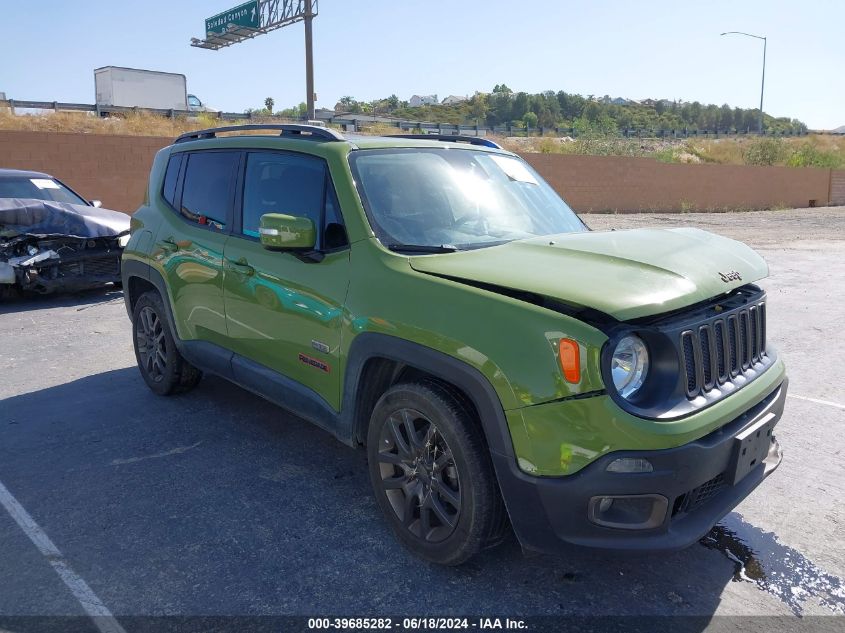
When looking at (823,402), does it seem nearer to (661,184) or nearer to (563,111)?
(661,184)

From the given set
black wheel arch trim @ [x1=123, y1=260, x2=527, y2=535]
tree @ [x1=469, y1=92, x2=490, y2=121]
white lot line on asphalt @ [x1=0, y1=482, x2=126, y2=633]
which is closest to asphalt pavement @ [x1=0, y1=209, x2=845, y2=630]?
white lot line on asphalt @ [x1=0, y1=482, x2=126, y2=633]

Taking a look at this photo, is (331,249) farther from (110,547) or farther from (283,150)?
(110,547)

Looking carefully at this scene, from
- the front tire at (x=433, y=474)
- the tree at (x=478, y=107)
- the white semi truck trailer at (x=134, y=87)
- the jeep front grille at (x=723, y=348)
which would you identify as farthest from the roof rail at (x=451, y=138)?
the tree at (x=478, y=107)

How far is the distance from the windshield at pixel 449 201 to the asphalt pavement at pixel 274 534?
1440mm

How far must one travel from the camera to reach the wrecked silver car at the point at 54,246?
8.47 meters

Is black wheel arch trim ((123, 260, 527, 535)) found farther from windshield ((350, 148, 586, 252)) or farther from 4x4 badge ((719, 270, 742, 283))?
4x4 badge ((719, 270, 742, 283))

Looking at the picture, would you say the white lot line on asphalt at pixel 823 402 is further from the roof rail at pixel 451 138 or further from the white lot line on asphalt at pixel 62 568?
the white lot line on asphalt at pixel 62 568

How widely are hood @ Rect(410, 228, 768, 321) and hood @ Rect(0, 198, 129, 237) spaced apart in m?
7.16

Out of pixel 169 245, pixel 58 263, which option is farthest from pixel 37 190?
pixel 169 245

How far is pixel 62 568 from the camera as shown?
3084mm

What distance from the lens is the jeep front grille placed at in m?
2.71

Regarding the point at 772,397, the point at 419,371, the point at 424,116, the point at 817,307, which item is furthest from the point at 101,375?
the point at 424,116

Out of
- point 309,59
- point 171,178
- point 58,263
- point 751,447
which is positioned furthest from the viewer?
point 309,59

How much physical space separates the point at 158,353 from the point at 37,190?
587cm
